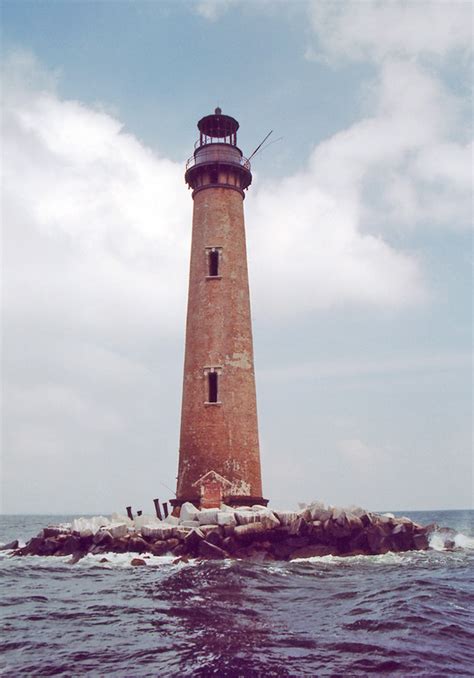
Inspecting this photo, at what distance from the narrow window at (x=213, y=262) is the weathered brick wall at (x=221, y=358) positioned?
0.65 ft

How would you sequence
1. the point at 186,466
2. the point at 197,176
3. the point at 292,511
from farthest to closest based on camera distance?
the point at 197,176
the point at 186,466
the point at 292,511

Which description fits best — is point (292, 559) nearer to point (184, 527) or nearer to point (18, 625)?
point (184, 527)

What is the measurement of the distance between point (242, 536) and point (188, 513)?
1.96 metres

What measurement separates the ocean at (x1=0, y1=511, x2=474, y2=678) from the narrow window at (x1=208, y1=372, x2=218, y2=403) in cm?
634

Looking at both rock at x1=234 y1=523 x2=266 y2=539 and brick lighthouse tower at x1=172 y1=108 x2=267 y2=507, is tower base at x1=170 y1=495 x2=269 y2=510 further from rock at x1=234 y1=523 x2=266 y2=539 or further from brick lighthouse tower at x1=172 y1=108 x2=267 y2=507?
rock at x1=234 y1=523 x2=266 y2=539

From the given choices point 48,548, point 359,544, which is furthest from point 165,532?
point 359,544

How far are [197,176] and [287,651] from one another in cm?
1828

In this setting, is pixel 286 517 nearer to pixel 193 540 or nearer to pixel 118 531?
pixel 193 540

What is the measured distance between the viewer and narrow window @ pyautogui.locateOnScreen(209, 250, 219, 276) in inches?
859

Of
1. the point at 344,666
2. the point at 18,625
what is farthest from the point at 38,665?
the point at 344,666

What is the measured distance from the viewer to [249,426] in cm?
2053

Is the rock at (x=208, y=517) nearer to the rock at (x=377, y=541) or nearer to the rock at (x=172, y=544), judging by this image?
the rock at (x=172, y=544)

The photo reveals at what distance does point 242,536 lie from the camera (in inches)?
650

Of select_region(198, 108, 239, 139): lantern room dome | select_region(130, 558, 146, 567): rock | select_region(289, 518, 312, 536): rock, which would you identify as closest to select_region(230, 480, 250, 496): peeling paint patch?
select_region(289, 518, 312, 536): rock
